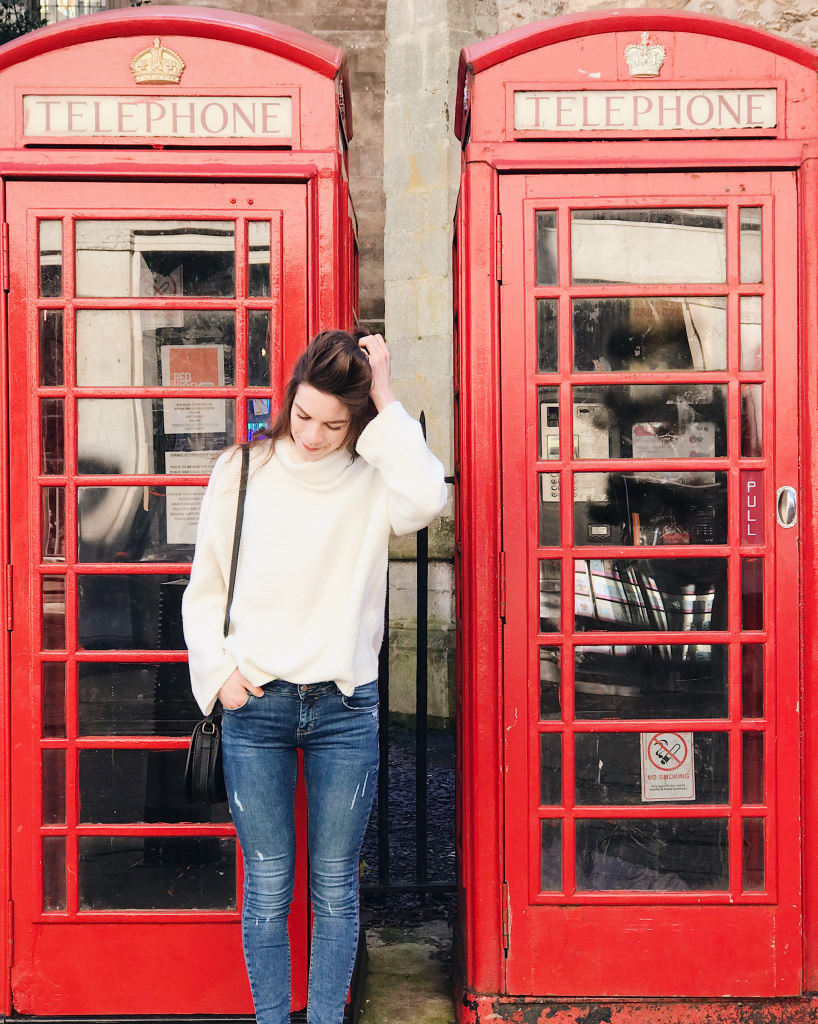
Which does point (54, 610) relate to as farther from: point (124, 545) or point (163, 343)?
point (163, 343)

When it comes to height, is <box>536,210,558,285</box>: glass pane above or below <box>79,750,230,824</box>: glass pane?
above

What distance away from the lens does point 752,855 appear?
2.77 m

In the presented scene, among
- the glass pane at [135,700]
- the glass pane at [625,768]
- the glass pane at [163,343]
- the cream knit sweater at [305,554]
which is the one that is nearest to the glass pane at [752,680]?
the glass pane at [625,768]

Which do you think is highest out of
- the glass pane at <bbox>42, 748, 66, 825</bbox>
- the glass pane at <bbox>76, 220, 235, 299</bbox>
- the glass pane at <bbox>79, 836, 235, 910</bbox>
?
the glass pane at <bbox>76, 220, 235, 299</bbox>

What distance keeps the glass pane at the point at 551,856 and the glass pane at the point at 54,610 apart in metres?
1.51

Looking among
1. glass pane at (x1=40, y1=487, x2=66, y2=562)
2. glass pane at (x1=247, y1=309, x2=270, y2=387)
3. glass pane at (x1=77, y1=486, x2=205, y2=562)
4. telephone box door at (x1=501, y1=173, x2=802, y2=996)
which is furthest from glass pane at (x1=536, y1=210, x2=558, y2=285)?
glass pane at (x1=40, y1=487, x2=66, y2=562)

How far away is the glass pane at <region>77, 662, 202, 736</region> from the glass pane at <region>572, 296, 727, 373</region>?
1.50 m

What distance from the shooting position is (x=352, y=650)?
221 cm

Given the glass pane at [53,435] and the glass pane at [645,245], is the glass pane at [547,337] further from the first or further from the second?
the glass pane at [53,435]

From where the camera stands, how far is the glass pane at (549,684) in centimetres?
→ 277

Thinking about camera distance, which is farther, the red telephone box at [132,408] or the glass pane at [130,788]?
the glass pane at [130,788]

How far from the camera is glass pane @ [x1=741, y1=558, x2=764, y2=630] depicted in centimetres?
275

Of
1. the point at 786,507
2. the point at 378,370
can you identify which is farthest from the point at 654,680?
the point at 378,370

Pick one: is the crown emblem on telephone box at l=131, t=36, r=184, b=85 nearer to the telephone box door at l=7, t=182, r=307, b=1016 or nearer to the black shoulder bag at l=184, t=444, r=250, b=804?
the telephone box door at l=7, t=182, r=307, b=1016
